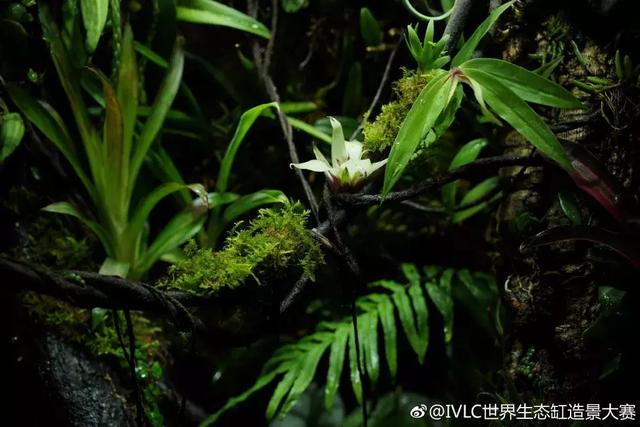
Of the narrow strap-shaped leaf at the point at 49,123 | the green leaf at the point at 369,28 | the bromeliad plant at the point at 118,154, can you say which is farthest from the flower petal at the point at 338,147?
the narrow strap-shaped leaf at the point at 49,123

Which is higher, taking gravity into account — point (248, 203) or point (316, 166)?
point (316, 166)

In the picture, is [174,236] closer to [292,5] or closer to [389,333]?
[389,333]

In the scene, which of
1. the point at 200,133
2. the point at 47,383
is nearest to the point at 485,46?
the point at 200,133

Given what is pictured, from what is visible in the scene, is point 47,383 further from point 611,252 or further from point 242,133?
point 611,252

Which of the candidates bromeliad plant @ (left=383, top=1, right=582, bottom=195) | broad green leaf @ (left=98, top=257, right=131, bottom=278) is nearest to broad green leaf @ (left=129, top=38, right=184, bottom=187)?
broad green leaf @ (left=98, top=257, right=131, bottom=278)

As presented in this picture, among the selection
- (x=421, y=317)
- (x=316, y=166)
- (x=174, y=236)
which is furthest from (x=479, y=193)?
(x=174, y=236)

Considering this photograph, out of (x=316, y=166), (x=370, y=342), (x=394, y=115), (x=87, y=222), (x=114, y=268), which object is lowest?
(x=370, y=342)

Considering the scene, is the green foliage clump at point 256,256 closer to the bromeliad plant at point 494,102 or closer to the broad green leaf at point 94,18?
the bromeliad plant at point 494,102

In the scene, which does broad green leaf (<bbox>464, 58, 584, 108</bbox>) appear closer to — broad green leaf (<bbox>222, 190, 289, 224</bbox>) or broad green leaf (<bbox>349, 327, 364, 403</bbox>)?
broad green leaf (<bbox>222, 190, 289, 224</bbox>)
